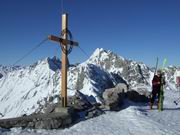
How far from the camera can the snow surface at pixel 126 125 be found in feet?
60.1

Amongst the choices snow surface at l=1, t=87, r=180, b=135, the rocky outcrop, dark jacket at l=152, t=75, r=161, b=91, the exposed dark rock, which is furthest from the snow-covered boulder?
dark jacket at l=152, t=75, r=161, b=91

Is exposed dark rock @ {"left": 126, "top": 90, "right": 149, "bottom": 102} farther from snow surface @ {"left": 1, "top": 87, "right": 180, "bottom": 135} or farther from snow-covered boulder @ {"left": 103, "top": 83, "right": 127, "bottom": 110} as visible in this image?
snow surface @ {"left": 1, "top": 87, "right": 180, "bottom": 135}

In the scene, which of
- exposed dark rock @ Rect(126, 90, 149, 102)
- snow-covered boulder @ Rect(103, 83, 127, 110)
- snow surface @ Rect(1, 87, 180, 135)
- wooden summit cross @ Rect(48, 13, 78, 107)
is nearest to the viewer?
snow surface @ Rect(1, 87, 180, 135)

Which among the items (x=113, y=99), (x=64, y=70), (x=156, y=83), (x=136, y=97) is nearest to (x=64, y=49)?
(x=64, y=70)

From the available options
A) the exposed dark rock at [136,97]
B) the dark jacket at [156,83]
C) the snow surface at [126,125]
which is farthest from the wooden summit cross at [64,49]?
the exposed dark rock at [136,97]

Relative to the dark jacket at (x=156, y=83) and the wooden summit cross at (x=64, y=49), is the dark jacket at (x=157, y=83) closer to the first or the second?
the dark jacket at (x=156, y=83)

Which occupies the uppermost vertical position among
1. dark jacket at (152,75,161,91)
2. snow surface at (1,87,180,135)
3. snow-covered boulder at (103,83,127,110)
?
dark jacket at (152,75,161,91)

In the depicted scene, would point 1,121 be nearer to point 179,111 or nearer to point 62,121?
point 62,121

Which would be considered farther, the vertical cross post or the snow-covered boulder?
the snow-covered boulder

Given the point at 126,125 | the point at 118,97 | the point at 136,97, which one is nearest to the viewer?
the point at 126,125

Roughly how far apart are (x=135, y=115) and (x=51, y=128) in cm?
552

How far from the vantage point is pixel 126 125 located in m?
19.6

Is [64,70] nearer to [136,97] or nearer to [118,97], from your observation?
[118,97]

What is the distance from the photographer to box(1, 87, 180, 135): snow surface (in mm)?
18328
